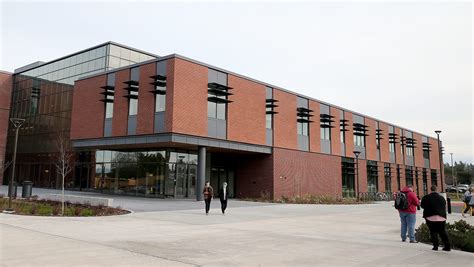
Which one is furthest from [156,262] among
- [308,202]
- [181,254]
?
[308,202]

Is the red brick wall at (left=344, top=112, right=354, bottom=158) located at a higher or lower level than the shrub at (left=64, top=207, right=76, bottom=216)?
higher

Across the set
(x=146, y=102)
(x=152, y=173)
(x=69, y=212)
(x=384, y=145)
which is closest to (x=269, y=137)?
(x=152, y=173)

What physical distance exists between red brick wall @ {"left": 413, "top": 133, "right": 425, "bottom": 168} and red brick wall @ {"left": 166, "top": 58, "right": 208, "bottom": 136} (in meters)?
44.4

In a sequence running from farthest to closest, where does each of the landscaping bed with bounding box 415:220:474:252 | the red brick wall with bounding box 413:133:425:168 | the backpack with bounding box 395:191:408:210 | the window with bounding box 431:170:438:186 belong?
the window with bounding box 431:170:438:186, the red brick wall with bounding box 413:133:425:168, the backpack with bounding box 395:191:408:210, the landscaping bed with bounding box 415:220:474:252

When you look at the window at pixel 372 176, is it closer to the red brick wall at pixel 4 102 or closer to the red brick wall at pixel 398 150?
the red brick wall at pixel 398 150

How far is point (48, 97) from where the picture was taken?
151 ft

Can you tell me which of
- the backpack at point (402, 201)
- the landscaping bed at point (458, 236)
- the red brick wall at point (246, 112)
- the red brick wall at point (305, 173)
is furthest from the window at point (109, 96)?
the landscaping bed at point (458, 236)

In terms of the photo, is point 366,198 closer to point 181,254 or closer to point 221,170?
point 221,170

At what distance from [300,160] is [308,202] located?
19.8 feet

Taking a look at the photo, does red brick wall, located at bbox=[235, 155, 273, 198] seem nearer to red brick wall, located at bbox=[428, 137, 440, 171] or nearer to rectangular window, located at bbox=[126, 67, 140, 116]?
rectangular window, located at bbox=[126, 67, 140, 116]

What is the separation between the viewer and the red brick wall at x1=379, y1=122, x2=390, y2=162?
50750 millimetres

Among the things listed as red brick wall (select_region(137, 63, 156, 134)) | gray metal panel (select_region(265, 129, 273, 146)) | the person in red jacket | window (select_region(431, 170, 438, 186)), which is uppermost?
red brick wall (select_region(137, 63, 156, 134))

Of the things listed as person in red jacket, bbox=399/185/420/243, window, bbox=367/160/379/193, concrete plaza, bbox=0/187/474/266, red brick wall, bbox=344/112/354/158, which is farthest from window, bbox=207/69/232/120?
window, bbox=367/160/379/193

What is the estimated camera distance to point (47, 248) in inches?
341
